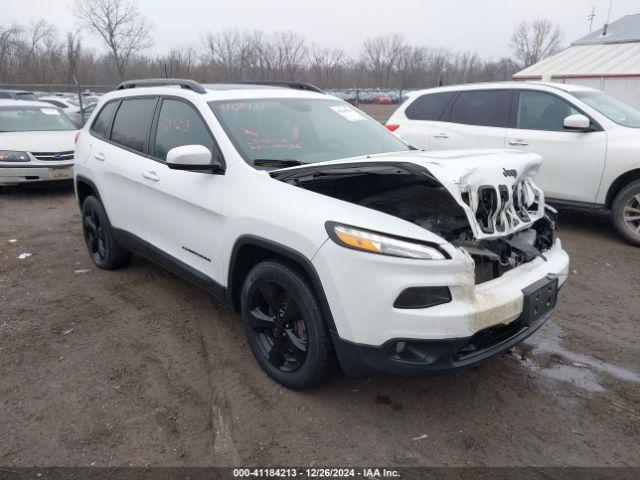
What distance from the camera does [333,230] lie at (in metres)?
2.45

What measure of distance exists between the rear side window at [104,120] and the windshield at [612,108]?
543 cm

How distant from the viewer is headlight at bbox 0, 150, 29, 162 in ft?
27.0

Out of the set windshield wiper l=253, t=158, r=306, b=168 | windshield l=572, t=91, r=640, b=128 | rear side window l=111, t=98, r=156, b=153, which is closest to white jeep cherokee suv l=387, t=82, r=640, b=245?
windshield l=572, t=91, r=640, b=128

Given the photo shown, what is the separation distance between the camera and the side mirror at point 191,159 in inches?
120

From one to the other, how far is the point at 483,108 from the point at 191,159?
5101 millimetres

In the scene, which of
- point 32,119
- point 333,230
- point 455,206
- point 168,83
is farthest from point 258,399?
point 32,119

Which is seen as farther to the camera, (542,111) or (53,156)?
(53,156)

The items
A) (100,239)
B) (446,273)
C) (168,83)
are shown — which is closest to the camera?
(446,273)

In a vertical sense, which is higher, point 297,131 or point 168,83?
point 168,83

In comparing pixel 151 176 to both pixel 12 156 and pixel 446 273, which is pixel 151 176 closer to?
pixel 446 273

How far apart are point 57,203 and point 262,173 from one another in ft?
21.7

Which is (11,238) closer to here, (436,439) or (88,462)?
(88,462)

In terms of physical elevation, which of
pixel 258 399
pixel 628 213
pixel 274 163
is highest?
pixel 274 163

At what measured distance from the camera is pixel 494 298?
246 centimetres
